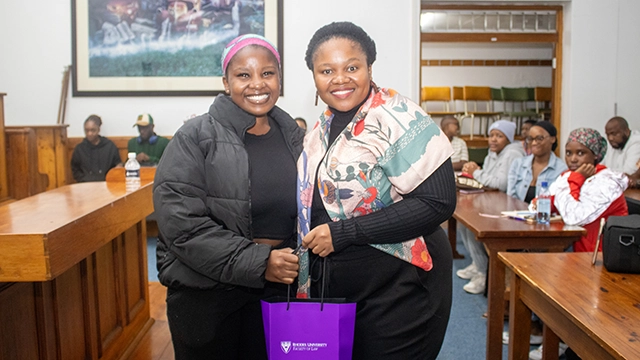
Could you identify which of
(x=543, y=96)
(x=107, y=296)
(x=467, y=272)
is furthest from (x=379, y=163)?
(x=543, y=96)

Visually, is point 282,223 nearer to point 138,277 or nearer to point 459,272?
point 138,277

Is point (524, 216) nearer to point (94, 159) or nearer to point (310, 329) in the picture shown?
point (310, 329)

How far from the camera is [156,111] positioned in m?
5.92

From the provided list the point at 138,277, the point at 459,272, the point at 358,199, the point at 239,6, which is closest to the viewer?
the point at 358,199

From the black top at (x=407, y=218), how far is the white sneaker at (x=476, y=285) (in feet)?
9.29

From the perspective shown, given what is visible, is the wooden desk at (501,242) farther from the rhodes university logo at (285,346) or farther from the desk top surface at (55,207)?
the desk top surface at (55,207)

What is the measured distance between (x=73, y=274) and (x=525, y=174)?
3012 mm

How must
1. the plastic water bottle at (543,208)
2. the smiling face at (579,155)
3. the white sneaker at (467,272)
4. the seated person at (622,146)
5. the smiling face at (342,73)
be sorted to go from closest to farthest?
the smiling face at (342,73)
the plastic water bottle at (543,208)
the smiling face at (579,155)
the white sneaker at (467,272)
the seated person at (622,146)

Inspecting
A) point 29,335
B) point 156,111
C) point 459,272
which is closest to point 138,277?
point 29,335

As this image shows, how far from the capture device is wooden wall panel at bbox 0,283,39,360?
1.55 meters

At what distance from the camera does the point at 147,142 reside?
569 cm

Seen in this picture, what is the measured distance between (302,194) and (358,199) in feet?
0.54

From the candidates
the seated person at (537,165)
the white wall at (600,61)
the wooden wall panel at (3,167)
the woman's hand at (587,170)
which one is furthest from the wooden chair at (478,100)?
the wooden wall panel at (3,167)

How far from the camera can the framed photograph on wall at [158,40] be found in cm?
580
